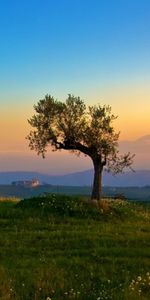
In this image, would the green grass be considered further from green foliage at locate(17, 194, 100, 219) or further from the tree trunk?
the tree trunk

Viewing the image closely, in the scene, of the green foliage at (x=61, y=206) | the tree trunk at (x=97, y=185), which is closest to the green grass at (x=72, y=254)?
the green foliage at (x=61, y=206)

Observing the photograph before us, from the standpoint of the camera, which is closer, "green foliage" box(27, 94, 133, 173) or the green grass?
the green grass

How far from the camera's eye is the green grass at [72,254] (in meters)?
19.2

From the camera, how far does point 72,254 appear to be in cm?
2436

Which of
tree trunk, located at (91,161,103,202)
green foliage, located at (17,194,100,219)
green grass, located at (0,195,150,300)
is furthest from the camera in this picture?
tree trunk, located at (91,161,103,202)

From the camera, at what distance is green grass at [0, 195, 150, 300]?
63.1 feet

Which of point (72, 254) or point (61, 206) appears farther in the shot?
point (61, 206)

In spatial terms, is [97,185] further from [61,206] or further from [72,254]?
[72,254]

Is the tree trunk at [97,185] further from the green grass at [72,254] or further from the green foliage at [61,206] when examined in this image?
the green grass at [72,254]

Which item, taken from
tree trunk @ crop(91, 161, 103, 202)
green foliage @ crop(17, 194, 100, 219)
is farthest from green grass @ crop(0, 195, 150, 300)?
tree trunk @ crop(91, 161, 103, 202)

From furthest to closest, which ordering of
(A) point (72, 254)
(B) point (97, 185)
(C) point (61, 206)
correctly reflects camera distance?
1. (B) point (97, 185)
2. (C) point (61, 206)
3. (A) point (72, 254)

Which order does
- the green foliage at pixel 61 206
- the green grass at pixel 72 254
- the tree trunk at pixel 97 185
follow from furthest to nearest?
the tree trunk at pixel 97 185 → the green foliage at pixel 61 206 → the green grass at pixel 72 254

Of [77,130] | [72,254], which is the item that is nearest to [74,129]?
[77,130]

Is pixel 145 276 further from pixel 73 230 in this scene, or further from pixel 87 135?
pixel 87 135
